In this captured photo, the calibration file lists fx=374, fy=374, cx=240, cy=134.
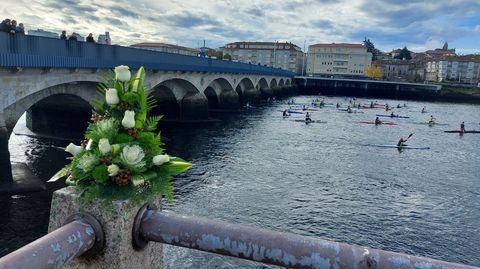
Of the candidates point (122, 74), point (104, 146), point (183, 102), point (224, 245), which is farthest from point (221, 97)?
point (224, 245)

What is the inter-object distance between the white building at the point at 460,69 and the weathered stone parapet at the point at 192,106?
472 feet

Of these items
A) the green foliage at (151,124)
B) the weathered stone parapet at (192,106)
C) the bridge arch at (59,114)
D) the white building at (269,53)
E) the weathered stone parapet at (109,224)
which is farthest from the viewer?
the white building at (269,53)

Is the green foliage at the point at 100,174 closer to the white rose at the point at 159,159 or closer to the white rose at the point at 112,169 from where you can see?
the white rose at the point at 112,169

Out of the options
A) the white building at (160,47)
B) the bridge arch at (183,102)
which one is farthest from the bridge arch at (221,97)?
the white building at (160,47)

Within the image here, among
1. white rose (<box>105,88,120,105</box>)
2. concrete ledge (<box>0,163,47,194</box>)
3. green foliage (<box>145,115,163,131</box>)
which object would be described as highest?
white rose (<box>105,88,120,105</box>)

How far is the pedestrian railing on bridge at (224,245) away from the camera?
214 centimetres

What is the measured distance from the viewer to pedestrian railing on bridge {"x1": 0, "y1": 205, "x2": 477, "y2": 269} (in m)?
2.14

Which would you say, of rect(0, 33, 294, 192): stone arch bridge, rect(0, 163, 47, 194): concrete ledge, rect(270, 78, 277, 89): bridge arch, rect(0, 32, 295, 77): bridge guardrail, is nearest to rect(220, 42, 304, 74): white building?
rect(270, 78, 277, 89): bridge arch

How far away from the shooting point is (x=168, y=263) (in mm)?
13039

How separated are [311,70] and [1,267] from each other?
173m

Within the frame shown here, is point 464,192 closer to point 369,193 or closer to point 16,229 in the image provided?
point 369,193

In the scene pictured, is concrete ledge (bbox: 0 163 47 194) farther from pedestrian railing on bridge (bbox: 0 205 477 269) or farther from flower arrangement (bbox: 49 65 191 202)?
pedestrian railing on bridge (bbox: 0 205 477 269)

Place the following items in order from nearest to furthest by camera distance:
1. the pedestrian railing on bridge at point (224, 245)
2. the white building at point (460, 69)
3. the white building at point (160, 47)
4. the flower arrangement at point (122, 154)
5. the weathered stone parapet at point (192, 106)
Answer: the pedestrian railing on bridge at point (224, 245), the flower arrangement at point (122, 154), the weathered stone parapet at point (192, 106), the white building at point (160, 47), the white building at point (460, 69)

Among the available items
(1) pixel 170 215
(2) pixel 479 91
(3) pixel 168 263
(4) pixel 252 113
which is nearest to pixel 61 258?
(1) pixel 170 215
